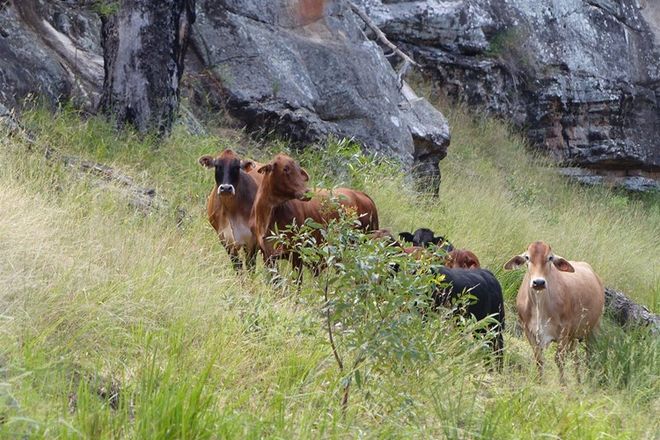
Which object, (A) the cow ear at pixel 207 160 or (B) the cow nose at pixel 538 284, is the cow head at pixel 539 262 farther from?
(A) the cow ear at pixel 207 160

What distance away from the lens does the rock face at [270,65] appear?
1352cm

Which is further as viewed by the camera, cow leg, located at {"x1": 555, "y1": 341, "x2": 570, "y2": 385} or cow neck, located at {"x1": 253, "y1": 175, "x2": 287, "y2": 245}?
cow neck, located at {"x1": 253, "y1": 175, "x2": 287, "y2": 245}

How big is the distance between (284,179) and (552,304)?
2.68 meters

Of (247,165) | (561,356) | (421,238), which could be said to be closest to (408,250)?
(421,238)

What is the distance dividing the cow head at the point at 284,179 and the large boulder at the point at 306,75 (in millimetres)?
4765

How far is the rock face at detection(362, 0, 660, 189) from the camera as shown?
21.8m

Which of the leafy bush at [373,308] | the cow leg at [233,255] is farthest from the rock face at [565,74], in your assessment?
the leafy bush at [373,308]

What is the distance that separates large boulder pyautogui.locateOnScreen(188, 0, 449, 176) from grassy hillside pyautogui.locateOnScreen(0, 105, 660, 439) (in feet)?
10.5

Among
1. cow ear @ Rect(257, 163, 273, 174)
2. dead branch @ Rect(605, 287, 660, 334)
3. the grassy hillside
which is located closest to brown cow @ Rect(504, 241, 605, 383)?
the grassy hillside

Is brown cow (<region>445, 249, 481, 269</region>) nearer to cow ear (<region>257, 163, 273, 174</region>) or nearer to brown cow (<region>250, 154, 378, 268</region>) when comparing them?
brown cow (<region>250, 154, 378, 268</region>)

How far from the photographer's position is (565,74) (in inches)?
899

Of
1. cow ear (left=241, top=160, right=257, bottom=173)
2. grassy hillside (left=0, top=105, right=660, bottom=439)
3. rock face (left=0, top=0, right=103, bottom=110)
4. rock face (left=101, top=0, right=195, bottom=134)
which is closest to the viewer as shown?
Result: grassy hillside (left=0, top=105, right=660, bottom=439)

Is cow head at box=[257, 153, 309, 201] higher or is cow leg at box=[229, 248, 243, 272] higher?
cow head at box=[257, 153, 309, 201]

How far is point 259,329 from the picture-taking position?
751cm
